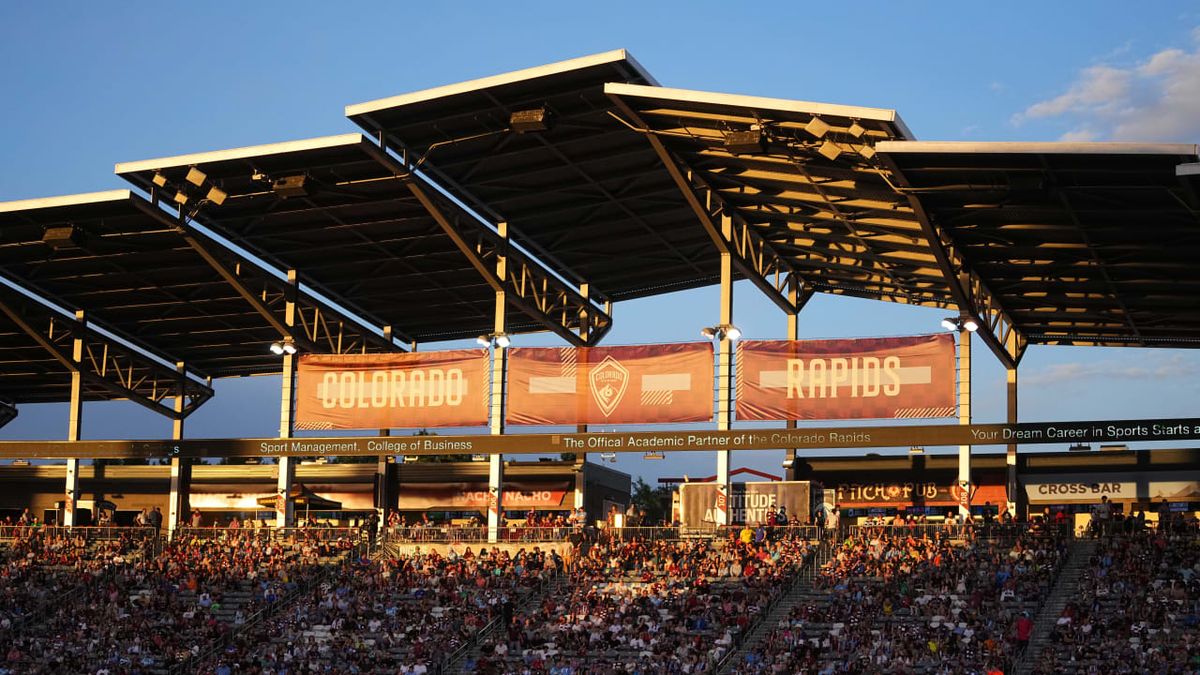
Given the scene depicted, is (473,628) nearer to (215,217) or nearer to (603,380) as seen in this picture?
(603,380)

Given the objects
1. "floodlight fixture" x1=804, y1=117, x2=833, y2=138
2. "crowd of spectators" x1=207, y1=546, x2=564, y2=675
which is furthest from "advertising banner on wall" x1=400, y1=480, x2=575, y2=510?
"floodlight fixture" x1=804, y1=117, x2=833, y2=138

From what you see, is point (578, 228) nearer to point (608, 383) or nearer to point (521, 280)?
point (521, 280)

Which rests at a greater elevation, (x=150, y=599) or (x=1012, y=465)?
(x=1012, y=465)

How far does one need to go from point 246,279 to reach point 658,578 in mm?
17350

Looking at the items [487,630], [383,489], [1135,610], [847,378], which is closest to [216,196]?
[487,630]

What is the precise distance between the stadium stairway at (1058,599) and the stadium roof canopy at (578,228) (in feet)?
22.7

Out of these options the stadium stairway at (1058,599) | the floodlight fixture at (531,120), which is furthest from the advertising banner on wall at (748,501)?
the floodlight fixture at (531,120)

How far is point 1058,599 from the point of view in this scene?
41.3m

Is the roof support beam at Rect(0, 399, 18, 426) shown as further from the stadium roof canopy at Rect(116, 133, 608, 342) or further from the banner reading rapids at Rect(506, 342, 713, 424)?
the banner reading rapids at Rect(506, 342, 713, 424)

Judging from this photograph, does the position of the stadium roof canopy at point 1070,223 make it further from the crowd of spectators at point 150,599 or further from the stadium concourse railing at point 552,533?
the crowd of spectators at point 150,599

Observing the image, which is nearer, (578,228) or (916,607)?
(916,607)

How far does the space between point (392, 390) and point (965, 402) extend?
18345mm

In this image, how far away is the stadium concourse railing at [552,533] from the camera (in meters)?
47.2

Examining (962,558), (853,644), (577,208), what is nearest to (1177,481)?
(962,558)
